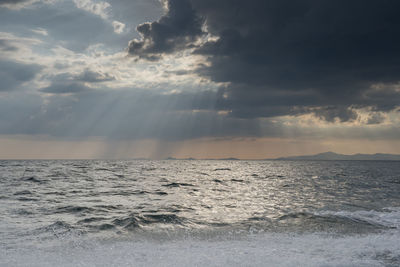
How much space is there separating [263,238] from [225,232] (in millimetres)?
1558

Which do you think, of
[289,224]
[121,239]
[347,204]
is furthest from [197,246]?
[347,204]

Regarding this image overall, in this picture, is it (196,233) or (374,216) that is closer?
(196,233)

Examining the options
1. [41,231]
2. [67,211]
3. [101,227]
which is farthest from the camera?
[67,211]

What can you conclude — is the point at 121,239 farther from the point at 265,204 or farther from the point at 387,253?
the point at 265,204

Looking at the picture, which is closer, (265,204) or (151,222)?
(151,222)

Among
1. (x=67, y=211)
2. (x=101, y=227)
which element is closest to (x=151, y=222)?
(x=101, y=227)

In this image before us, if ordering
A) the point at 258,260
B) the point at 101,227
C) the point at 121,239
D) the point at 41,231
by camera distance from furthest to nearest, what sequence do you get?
the point at 101,227 < the point at 41,231 < the point at 121,239 < the point at 258,260

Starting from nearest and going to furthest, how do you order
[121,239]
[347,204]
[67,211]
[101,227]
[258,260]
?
[258,260] → [121,239] → [101,227] → [67,211] → [347,204]

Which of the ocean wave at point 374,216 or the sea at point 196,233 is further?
the ocean wave at point 374,216

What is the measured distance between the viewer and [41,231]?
1069cm

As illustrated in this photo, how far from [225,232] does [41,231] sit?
7.07 meters

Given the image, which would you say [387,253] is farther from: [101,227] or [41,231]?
[41,231]

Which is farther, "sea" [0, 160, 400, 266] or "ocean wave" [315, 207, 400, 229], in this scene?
"ocean wave" [315, 207, 400, 229]

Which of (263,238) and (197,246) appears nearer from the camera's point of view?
(197,246)
